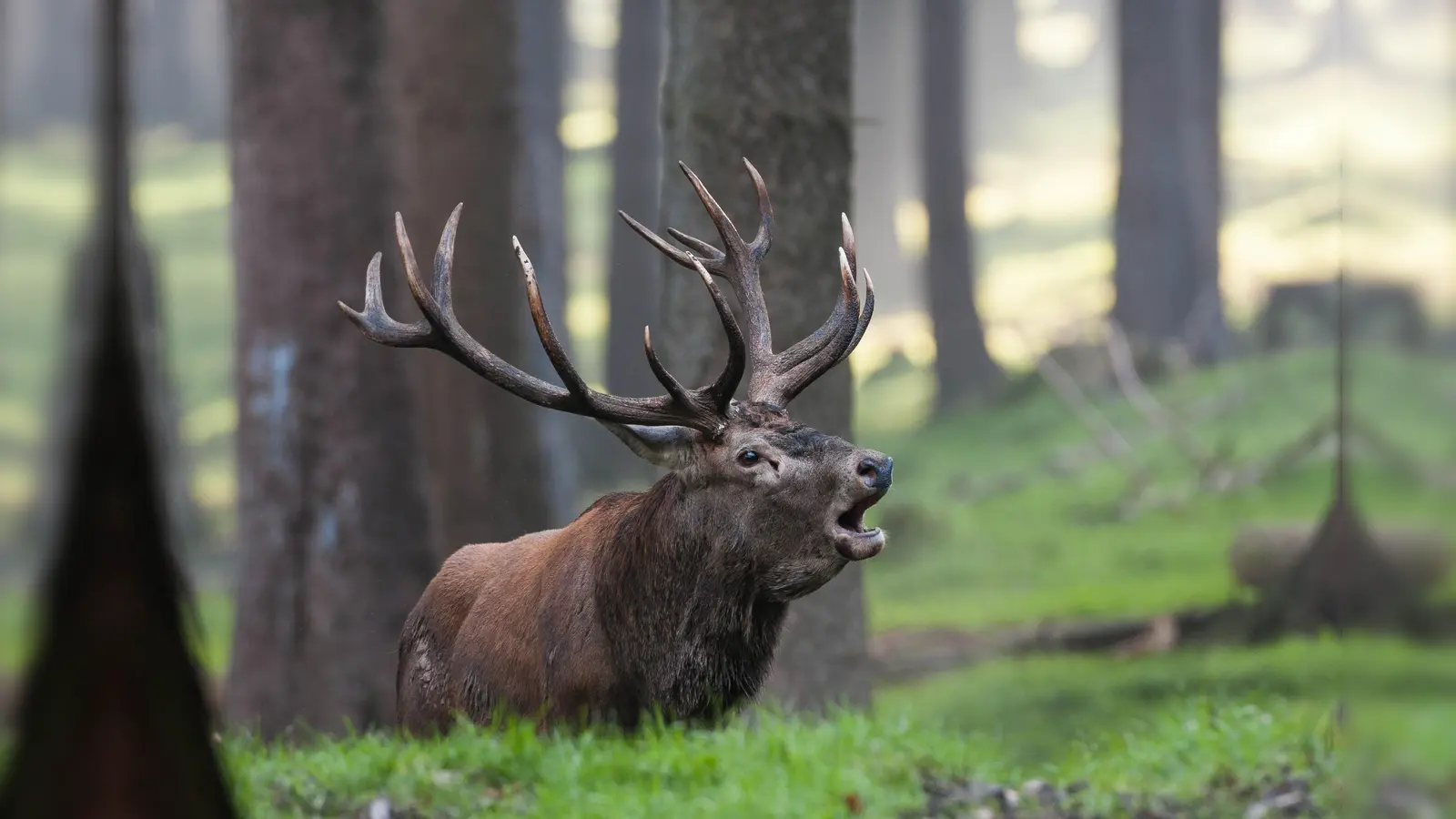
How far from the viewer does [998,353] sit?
88.9 ft

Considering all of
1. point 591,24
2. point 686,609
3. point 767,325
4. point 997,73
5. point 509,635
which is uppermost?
point 591,24

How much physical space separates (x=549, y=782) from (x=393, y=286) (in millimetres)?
4197

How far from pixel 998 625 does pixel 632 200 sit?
32.9ft

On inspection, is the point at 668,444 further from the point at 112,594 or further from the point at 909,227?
the point at 909,227

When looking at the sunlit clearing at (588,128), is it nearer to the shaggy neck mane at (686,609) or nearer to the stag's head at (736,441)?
the stag's head at (736,441)

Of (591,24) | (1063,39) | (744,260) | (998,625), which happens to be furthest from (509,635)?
(1063,39)

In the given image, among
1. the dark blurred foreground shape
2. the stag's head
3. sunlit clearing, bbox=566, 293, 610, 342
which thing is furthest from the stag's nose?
sunlit clearing, bbox=566, 293, 610, 342

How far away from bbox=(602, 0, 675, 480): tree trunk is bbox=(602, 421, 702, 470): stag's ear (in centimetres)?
1523

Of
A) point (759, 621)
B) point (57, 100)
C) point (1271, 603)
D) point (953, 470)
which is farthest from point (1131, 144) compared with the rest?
point (57, 100)

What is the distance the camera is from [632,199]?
2114 cm

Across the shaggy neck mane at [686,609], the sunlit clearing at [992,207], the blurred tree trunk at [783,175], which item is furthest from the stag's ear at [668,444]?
the sunlit clearing at [992,207]

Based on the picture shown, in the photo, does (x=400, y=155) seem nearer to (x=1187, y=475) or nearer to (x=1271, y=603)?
(x=1271, y=603)

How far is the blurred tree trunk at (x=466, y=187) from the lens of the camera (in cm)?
998

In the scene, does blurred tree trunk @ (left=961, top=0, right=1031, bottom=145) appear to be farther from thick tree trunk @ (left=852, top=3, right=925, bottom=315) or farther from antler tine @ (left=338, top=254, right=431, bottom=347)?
antler tine @ (left=338, top=254, right=431, bottom=347)
